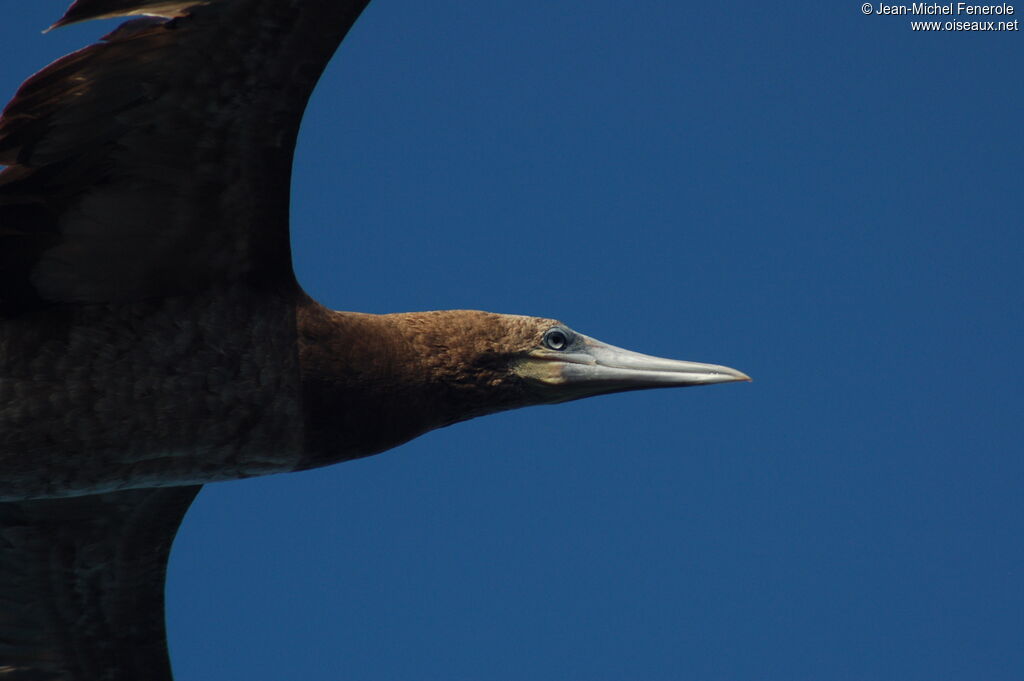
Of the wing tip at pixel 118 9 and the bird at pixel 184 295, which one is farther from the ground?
the wing tip at pixel 118 9

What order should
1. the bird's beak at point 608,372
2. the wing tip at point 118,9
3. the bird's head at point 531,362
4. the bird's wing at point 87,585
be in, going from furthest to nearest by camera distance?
the bird's wing at point 87,585 → the bird's beak at point 608,372 → the bird's head at point 531,362 → the wing tip at point 118,9

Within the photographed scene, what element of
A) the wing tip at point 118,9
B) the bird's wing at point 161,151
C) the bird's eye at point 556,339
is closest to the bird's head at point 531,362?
the bird's eye at point 556,339

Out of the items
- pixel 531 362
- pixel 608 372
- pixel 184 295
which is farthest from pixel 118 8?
pixel 608 372

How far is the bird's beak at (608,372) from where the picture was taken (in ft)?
26.2

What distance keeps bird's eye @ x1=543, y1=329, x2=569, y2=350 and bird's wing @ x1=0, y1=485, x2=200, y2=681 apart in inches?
90.8

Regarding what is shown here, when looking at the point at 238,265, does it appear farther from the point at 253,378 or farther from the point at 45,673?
the point at 45,673

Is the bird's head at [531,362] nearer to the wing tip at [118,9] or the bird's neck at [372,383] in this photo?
the bird's neck at [372,383]

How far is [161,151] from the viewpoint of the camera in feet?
21.9

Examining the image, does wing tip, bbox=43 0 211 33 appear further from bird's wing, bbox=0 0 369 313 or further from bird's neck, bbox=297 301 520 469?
bird's neck, bbox=297 301 520 469

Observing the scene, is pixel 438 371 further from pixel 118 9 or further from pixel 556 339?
pixel 118 9

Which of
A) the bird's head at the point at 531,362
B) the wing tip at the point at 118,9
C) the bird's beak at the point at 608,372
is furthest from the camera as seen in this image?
the bird's beak at the point at 608,372

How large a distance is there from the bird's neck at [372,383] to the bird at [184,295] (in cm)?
1

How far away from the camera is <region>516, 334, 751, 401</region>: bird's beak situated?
799 cm

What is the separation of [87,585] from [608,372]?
3495 mm
